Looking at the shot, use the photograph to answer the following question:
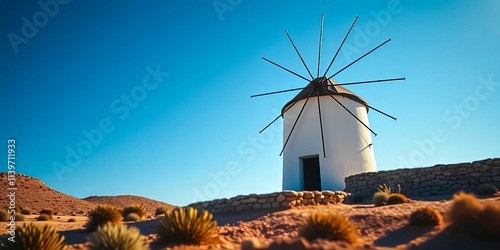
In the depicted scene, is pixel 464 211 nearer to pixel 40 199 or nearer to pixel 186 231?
pixel 186 231

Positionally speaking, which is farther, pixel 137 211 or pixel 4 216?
pixel 4 216

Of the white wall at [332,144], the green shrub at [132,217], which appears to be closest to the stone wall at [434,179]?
the white wall at [332,144]

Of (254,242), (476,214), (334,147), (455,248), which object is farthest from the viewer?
(334,147)

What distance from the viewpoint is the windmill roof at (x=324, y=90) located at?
1566 centimetres

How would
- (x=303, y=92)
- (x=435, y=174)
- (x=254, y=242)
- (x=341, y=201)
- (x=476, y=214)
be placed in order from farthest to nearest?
(x=303, y=92) < (x=435, y=174) < (x=341, y=201) < (x=476, y=214) < (x=254, y=242)

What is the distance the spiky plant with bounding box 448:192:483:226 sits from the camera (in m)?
6.30

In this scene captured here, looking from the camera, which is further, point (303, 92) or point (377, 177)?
point (303, 92)

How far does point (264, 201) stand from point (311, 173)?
686cm

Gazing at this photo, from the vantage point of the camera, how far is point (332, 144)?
48.4 ft

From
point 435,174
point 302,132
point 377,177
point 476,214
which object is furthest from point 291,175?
point 476,214

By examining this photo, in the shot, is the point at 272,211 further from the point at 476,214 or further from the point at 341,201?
the point at 476,214

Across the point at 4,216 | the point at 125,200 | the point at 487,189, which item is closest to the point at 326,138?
the point at 487,189

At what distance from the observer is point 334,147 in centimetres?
1473

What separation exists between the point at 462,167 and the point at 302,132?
6727 millimetres
